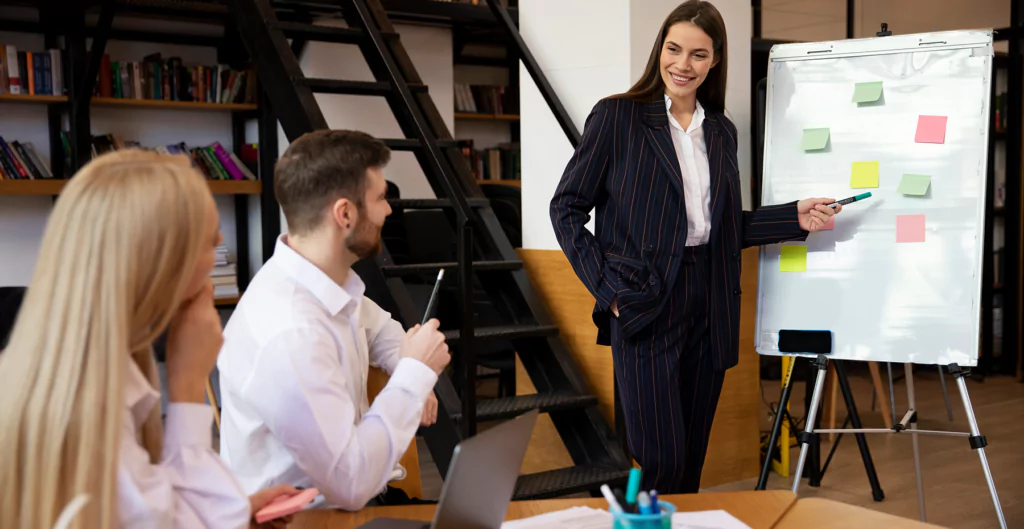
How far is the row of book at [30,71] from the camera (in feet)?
17.7

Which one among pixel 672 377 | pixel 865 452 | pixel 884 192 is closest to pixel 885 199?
pixel 884 192

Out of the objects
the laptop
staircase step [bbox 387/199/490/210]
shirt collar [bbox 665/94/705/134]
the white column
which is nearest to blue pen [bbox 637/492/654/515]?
the laptop

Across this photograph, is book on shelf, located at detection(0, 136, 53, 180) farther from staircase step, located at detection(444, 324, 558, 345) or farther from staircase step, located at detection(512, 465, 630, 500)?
staircase step, located at detection(512, 465, 630, 500)

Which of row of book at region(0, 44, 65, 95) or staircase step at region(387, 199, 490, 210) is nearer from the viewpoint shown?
staircase step at region(387, 199, 490, 210)

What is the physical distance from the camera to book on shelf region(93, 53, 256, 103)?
18.9 ft

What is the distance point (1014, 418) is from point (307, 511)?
5.02 metres

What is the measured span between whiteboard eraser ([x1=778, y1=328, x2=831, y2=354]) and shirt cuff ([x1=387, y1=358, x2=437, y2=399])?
1821 mm

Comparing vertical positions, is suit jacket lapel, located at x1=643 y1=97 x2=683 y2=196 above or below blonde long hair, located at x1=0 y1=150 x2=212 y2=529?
above

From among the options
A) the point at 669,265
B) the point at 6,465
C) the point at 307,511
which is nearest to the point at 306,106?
the point at 669,265

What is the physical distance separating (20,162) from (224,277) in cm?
128

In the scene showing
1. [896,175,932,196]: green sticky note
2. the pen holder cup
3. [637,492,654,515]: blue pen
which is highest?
[896,175,932,196]: green sticky note

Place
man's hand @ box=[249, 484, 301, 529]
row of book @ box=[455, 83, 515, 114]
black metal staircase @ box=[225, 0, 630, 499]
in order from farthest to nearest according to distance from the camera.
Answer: row of book @ box=[455, 83, 515, 114] < black metal staircase @ box=[225, 0, 630, 499] < man's hand @ box=[249, 484, 301, 529]

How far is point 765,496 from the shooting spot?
158cm

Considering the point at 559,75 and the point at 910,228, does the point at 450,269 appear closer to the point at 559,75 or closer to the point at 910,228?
the point at 559,75
